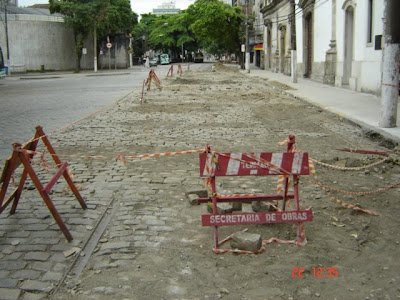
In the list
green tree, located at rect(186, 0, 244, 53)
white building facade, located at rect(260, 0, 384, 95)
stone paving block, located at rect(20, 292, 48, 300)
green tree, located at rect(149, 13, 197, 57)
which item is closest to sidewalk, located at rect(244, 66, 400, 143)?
white building facade, located at rect(260, 0, 384, 95)

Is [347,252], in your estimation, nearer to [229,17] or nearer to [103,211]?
[103,211]

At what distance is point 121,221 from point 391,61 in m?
7.71

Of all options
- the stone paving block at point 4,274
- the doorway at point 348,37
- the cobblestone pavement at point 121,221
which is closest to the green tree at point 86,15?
the doorway at point 348,37

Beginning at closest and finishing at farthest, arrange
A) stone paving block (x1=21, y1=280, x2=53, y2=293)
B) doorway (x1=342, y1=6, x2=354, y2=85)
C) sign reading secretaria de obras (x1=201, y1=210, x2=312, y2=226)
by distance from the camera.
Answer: stone paving block (x1=21, y1=280, x2=53, y2=293) < sign reading secretaria de obras (x1=201, y1=210, x2=312, y2=226) < doorway (x1=342, y1=6, x2=354, y2=85)

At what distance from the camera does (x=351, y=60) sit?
21.4m

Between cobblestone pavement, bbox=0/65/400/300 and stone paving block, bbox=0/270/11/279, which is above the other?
cobblestone pavement, bbox=0/65/400/300

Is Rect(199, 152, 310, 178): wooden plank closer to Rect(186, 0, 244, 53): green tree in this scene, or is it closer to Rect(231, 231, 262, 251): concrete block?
Rect(231, 231, 262, 251): concrete block

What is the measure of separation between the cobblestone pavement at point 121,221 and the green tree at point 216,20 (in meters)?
41.9

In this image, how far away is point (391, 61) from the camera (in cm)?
1016

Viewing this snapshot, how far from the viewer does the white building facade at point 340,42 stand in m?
17.5

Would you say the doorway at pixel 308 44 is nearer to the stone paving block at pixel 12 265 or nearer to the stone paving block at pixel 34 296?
the stone paving block at pixel 12 265

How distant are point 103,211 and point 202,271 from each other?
6.57ft

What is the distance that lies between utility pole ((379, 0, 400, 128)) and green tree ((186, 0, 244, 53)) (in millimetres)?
41712

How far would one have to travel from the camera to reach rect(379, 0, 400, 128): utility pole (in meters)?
10.0
